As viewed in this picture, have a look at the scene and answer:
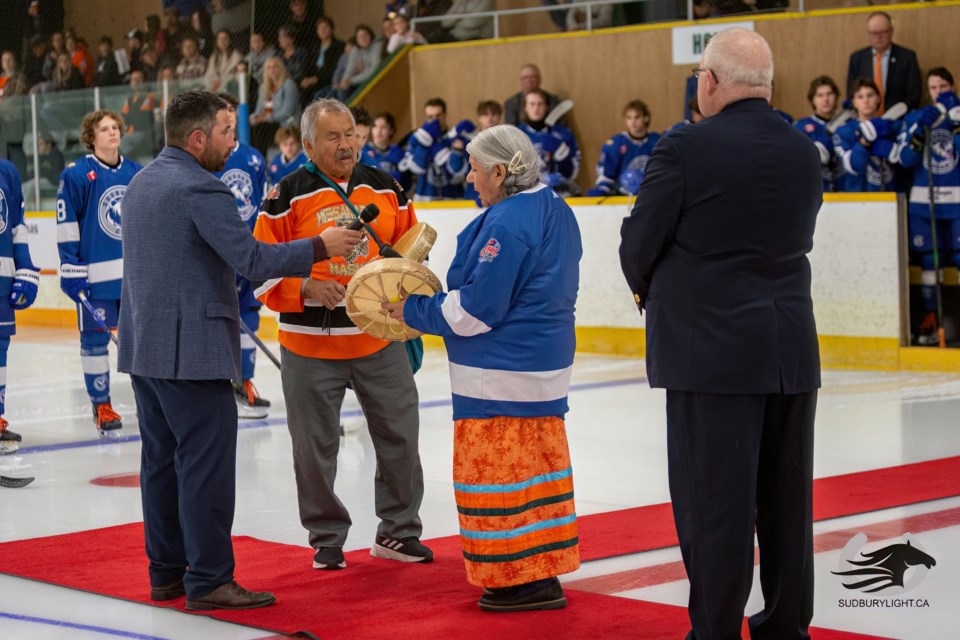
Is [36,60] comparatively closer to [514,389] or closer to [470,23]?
[470,23]

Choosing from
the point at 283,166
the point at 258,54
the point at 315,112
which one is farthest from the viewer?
the point at 258,54

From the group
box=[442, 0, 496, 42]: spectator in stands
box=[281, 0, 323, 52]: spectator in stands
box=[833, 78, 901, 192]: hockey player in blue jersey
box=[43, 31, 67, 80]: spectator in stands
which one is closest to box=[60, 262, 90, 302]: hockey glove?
box=[833, 78, 901, 192]: hockey player in blue jersey

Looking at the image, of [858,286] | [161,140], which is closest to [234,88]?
[161,140]

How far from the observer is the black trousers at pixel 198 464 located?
13.4 feet

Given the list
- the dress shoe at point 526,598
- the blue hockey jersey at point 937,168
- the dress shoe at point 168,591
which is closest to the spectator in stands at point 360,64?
the blue hockey jersey at point 937,168

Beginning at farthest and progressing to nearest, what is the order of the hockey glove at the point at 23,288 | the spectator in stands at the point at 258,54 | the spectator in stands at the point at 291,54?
the spectator in stands at the point at 291,54, the spectator in stands at the point at 258,54, the hockey glove at the point at 23,288

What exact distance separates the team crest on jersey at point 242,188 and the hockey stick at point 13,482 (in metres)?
2.64

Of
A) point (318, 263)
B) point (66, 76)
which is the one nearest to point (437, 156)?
point (66, 76)

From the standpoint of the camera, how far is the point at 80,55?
52.6 ft

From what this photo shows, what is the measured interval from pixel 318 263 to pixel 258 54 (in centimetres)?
1043

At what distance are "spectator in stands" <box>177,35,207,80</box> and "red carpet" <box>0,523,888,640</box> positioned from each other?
10.4m

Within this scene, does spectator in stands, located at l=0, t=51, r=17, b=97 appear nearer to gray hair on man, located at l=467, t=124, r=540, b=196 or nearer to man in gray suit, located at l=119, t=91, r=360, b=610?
man in gray suit, located at l=119, t=91, r=360, b=610

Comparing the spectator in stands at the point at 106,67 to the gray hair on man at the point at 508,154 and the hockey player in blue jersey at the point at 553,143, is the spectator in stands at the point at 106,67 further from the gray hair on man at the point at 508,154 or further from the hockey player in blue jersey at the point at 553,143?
the gray hair on man at the point at 508,154

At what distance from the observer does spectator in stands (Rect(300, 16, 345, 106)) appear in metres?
14.8
